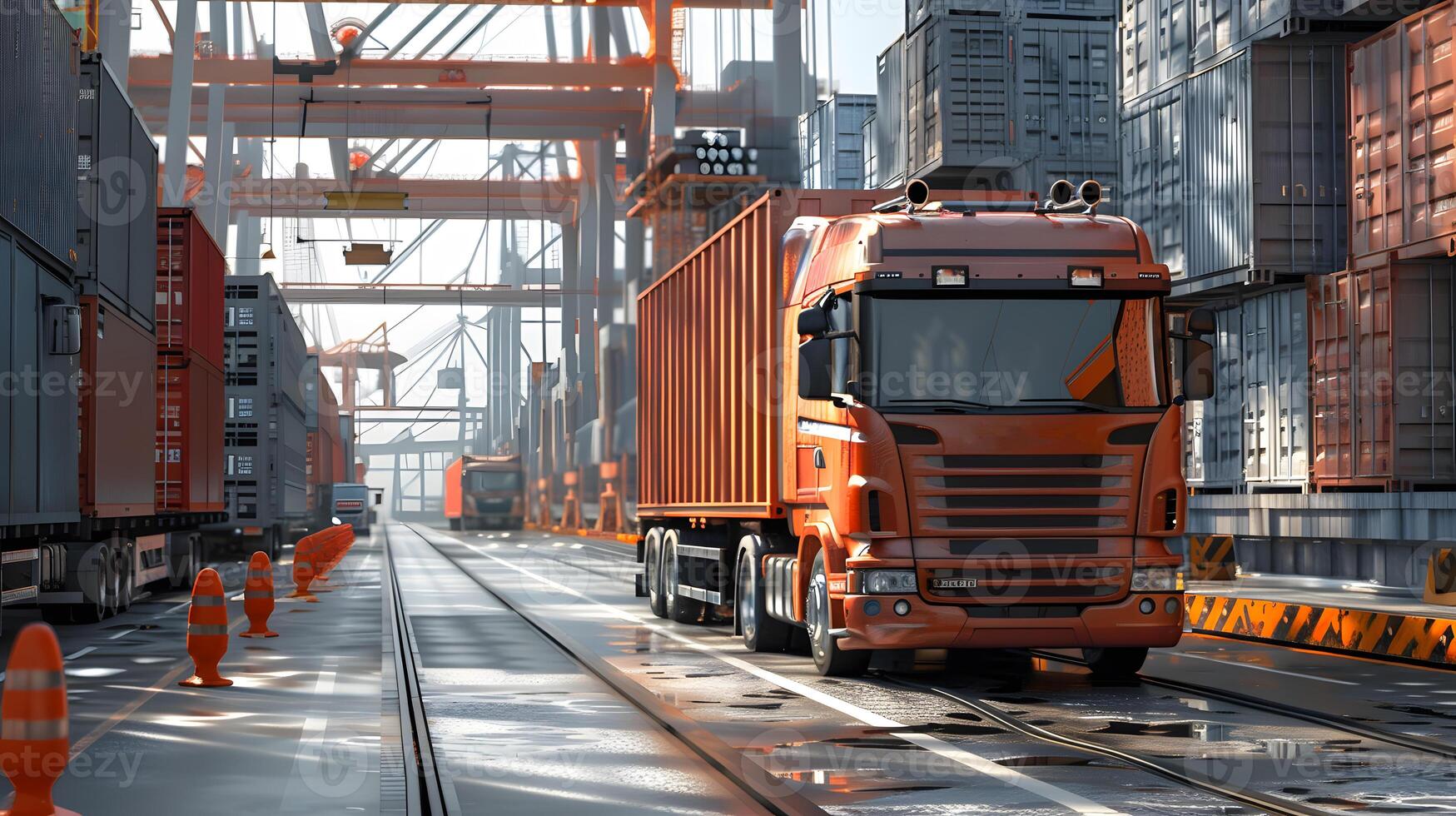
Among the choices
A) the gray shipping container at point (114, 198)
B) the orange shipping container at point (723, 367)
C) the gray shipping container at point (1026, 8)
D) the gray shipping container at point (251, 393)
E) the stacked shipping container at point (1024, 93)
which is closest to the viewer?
the orange shipping container at point (723, 367)

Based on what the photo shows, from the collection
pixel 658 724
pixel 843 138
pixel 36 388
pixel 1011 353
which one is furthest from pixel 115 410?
pixel 843 138

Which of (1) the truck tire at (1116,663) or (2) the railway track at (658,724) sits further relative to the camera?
(1) the truck tire at (1116,663)

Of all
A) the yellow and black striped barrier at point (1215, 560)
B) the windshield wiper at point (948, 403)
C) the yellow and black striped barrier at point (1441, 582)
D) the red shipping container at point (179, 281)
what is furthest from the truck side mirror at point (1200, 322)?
the red shipping container at point (179, 281)

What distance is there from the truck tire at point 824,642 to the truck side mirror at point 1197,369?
9.22 feet

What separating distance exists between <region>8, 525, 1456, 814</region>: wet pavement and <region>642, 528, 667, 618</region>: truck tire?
304cm

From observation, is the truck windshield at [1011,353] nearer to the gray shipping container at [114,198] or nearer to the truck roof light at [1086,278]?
the truck roof light at [1086,278]

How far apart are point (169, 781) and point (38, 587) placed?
9.73 m

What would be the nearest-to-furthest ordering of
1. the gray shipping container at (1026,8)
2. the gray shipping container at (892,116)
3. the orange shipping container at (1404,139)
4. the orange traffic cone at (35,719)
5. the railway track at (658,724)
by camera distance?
the orange traffic cone at (35,719), the railway track at (658,724), the orange shipping container at (1404,139), the gray shipping container at (1026,8), the gray shipping container at (892,116)

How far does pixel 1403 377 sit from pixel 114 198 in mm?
15426

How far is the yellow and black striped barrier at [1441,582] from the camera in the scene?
1992 centimetres

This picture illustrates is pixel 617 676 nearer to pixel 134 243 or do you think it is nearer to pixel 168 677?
pixel 168 677

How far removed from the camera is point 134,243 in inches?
854

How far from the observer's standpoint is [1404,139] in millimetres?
21891

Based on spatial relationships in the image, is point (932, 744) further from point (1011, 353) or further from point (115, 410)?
point (115, 410)
